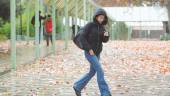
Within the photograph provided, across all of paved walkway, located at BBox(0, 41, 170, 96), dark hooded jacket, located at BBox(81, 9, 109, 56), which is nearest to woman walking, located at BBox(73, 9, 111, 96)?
dark hooded jacket, located at BBox(81, 9, 109, 56)

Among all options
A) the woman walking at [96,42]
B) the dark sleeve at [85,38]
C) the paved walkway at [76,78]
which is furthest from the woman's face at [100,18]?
the paved walkway at [76,78]

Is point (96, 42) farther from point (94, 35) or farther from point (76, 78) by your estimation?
point (76, 78)

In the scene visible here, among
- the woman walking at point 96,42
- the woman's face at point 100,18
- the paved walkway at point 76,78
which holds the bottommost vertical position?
the paved walkway at point 76,78

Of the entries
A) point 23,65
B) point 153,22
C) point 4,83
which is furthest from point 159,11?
point 4,83

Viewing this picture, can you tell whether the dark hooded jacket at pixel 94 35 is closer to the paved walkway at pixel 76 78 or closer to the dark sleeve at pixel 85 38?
the dark sleeve at pixel 85 38

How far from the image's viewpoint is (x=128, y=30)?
78062 millimetres

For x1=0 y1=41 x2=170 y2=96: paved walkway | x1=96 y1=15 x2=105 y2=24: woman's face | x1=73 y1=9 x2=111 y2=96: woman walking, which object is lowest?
x1=0 y1=41 x2=170 y2=96: paved walkway

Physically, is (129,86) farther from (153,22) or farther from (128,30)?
(153,22)

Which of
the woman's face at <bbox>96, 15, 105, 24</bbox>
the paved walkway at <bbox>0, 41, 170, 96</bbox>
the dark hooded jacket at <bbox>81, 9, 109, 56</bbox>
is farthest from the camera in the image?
the paved walkway at <bbox>0, 41, 170, 96</bbox>

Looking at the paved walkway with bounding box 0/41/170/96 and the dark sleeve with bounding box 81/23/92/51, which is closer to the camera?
the dark sleeve with bounding box 81/23/92/51

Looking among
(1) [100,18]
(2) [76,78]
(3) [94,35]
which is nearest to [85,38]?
(3) [94,35]

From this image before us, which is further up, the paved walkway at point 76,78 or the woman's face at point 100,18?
the woman's face at point 100,18

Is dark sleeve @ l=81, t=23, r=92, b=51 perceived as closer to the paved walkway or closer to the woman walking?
the woman walking

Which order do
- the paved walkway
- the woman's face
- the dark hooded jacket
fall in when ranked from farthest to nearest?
the paved walkway < the dark hooded jacket < the woman's face
